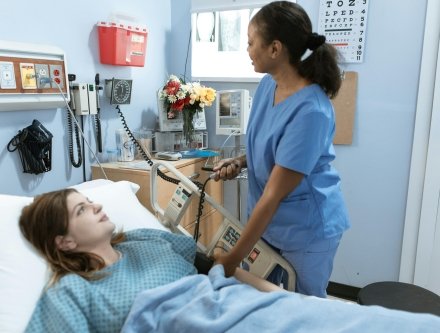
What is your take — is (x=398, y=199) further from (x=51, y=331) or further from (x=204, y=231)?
(x=51, y=331)

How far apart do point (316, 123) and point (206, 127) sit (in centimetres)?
162

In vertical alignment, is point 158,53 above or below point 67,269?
above

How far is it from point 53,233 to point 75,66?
109cm

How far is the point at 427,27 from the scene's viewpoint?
6.49ft

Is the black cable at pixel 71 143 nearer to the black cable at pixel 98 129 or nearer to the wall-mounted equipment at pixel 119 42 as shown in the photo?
the black cable at pixel 98 129

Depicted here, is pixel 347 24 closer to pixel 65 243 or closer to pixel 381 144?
pixel 381 144

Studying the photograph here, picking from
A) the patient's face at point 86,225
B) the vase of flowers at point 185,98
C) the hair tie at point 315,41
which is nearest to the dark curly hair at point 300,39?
the hair tie at point 315,41

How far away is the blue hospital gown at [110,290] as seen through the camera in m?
1.03

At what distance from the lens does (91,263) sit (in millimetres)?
1235

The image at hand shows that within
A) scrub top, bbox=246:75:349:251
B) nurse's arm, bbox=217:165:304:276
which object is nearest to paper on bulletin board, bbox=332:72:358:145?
scrub top, bbox=246:75:349:251

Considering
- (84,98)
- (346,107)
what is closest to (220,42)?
(346,107)

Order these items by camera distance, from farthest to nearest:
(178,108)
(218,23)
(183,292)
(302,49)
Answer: (218,23)
(178,108)
(302,49)
(183,292)

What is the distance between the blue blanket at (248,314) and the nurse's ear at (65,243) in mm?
311

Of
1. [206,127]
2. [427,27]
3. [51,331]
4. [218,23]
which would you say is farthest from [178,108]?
[51,331]
